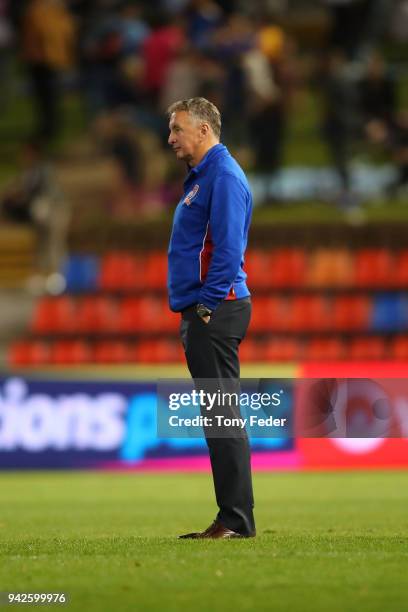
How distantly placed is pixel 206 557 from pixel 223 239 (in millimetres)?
1565

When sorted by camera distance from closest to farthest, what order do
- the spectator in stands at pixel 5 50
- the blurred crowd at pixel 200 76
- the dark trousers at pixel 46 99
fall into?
the blurred crowd at pixel 200 76 → the dark trousers at pixel 46 99 → the spectator in stands at pixel 5 50

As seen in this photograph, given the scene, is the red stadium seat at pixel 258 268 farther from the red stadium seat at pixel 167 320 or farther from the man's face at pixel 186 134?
the man's face at pixel 186 134

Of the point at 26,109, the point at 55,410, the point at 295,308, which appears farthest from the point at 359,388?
the point at 26,109

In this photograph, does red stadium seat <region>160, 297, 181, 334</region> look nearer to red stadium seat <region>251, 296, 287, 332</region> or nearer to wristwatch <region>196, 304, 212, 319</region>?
red stadium seat <region>251, 296, 287, 332</region>

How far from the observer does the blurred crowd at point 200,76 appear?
2131 centimetres

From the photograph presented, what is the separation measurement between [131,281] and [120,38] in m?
4.28

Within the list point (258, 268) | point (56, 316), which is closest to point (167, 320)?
point (258, 268)

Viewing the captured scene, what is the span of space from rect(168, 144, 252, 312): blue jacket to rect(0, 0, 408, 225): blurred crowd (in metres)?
13.5

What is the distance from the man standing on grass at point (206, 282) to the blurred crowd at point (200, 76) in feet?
44.3

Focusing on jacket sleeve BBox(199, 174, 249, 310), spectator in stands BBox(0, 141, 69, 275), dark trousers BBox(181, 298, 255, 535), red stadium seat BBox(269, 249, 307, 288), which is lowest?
dark trousers BBox(181, 298, 255, 535)

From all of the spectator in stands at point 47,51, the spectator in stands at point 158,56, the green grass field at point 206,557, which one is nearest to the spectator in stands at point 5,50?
the spectator in stands at point 47,51

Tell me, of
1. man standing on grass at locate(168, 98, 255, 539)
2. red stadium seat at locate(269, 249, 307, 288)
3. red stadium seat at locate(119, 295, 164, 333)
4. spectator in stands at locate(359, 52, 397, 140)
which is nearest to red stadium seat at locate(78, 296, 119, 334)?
red stadium seat at locate(119, 295, 164, 333)

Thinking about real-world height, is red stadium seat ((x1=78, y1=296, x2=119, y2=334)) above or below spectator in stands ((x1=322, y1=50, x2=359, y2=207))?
below

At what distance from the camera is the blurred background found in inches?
835
